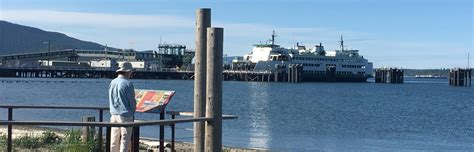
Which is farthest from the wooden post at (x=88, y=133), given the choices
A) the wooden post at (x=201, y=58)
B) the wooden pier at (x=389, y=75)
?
the wooden pier at (x=389, y=75)

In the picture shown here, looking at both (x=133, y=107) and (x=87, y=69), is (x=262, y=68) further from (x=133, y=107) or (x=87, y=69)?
(x=133, y=107)

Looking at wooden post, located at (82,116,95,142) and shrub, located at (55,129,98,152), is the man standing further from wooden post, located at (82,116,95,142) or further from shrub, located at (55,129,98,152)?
wooden post, located at (82,116,95,142)

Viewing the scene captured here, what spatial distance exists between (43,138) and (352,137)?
50.7ft

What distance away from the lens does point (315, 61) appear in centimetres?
13525

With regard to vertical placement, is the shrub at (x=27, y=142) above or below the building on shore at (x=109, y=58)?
below

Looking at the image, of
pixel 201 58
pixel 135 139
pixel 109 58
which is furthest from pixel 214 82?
pixel 109 58

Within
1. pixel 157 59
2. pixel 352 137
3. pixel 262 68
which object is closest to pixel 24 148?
pixel 352 137

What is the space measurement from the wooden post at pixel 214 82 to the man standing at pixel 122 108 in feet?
2.87

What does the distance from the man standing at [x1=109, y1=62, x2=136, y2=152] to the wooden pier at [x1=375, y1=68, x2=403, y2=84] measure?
14217 cm

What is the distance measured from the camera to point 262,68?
433 feet

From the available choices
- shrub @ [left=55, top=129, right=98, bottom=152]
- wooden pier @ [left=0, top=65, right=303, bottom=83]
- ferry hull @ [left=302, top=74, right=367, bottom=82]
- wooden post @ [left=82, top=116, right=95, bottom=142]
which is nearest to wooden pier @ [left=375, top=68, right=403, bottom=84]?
ferry hull @ [left=302, top=74, right=367, bottom=82]

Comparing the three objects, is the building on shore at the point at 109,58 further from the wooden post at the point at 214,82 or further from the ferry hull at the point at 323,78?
the wooden post at the point at 214,82

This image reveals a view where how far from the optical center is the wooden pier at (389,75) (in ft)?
485

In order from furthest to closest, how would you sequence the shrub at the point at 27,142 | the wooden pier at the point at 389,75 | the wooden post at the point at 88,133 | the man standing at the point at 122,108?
the wooden pier at the point at 389,75
the shrub at the point at 27,142
the wooden post at the point at 88,133
the man standing at the point at 122,108
